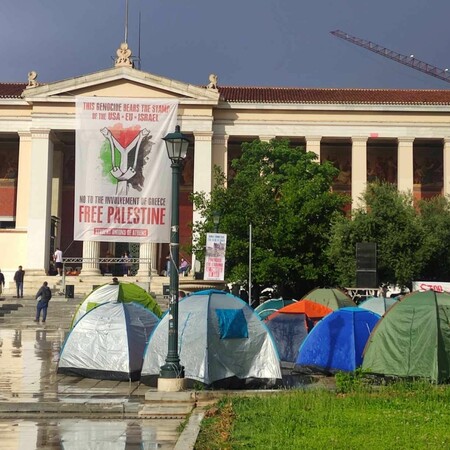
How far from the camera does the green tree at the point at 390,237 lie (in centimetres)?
3262

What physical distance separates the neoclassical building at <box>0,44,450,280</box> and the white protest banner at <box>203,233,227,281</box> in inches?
972

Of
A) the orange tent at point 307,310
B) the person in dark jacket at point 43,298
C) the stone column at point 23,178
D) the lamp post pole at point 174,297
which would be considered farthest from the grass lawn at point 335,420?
the stone column at point 23,178

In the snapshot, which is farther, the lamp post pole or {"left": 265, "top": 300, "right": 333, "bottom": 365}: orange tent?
{"left": 265, "top": 300, "right": 333, "bottom": 365}: orange tent

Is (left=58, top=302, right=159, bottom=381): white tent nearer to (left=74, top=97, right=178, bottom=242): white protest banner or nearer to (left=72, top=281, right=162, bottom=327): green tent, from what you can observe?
(left=72, top=281, right=162, bottom=327): green tent

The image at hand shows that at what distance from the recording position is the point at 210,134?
165 ft

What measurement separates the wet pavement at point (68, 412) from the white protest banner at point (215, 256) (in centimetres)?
498

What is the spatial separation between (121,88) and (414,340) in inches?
1471

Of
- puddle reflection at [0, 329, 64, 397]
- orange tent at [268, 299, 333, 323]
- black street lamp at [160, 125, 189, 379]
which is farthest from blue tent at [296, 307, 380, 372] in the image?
puddle reflection at [0, 329, 64, 397]

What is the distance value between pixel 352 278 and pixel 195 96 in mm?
21659

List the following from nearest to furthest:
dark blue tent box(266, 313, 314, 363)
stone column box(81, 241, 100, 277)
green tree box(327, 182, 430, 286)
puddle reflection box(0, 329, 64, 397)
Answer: puddle reflection box(0, 329, 64, 397), dark blue tent box(266, 313, 314, 363), green tree box(327, 182, 430, 286), stone column box(81, 241, 100, 277)

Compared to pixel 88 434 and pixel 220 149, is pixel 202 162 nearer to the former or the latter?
pixel 220 149

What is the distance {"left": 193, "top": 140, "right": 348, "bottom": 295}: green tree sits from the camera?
31.1 metres

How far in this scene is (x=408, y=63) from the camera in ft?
317

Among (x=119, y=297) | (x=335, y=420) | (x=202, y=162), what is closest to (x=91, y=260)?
(x=202, y=162)
